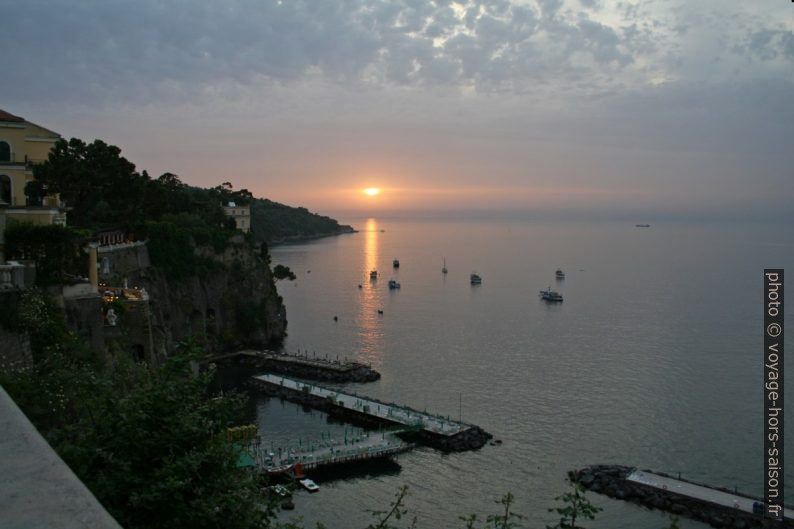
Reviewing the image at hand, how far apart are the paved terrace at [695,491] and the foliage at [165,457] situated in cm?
2132

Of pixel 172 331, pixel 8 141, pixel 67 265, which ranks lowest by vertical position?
pixel 172 331

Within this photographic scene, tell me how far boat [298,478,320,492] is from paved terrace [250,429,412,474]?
93 cm

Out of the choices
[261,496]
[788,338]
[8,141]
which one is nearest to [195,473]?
[261,496]

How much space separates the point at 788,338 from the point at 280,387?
39.4 m

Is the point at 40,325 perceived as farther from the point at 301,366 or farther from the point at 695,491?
the point at 301,366

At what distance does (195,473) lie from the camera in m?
6.86

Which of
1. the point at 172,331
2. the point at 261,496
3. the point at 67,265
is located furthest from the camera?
the point at 172,331

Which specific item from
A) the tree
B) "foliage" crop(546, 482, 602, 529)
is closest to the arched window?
the tree

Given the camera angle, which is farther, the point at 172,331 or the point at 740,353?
the point at 740,353

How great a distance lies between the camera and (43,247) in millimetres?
19328

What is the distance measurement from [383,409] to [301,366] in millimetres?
10913

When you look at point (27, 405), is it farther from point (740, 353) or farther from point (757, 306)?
point (757, 306)

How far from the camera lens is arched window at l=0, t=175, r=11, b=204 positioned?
22.6 m

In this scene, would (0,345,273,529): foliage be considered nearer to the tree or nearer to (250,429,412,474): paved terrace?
(250,429,412,474): paved terrace
